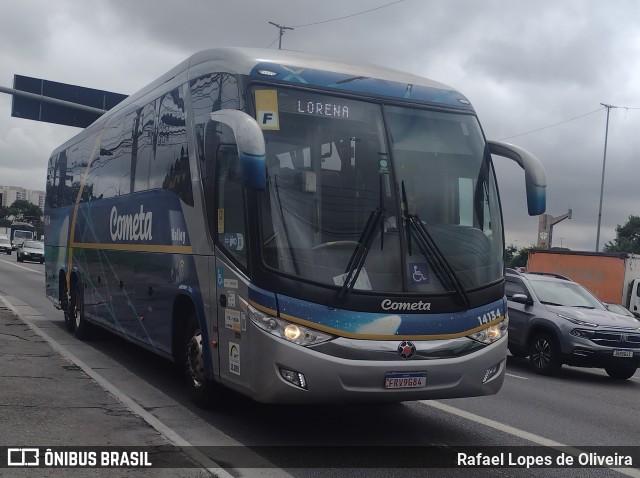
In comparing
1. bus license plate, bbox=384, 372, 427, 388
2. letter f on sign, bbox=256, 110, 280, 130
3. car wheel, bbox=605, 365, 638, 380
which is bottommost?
car wheel, bbox=605, 365, 638, 380

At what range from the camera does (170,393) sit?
9336 mm

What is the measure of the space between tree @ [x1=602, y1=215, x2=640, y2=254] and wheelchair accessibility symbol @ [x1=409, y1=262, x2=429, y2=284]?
259ft

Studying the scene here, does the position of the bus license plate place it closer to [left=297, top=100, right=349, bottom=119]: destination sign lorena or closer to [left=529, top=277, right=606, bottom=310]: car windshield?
[left=297, top=100, right=349, bottom=119]: destination sign lorena

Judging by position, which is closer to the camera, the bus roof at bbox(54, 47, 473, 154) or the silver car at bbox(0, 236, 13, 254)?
the bus roof at bbox(54, 47, 473, 154)

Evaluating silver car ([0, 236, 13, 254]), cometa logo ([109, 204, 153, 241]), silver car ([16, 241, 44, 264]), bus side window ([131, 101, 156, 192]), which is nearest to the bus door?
cometa logo ([109, 204, 153, 241])

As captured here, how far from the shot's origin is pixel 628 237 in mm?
84875

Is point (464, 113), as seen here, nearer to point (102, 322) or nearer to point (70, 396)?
point (70, 396)

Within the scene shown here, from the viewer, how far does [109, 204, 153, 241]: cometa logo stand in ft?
32.6

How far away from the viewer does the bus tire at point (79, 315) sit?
13.7 m

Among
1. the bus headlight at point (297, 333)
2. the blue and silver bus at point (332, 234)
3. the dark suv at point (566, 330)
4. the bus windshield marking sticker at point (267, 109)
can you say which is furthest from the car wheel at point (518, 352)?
the bus windshield marking sticker at point (267, 109)

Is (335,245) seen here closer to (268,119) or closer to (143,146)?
(268,119)

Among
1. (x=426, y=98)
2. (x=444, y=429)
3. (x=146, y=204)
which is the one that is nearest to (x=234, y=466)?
(x=444, y=429)

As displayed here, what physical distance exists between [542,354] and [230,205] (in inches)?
315

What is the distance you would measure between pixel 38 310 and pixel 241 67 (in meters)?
13.3
